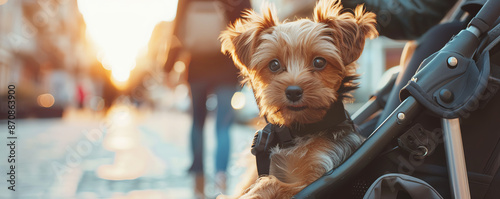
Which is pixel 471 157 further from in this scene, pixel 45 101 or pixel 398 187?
pixel 45 101

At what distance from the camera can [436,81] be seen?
1208mm

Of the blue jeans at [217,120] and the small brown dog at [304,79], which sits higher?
the small brown dog at [304,79]

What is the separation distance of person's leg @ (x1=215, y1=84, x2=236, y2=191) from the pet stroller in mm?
1793

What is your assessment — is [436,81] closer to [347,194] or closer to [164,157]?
[347,194]

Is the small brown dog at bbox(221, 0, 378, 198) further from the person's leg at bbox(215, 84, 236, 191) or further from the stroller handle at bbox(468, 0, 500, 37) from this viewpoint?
the person's leg at bbox(215, 84, 236, 191)

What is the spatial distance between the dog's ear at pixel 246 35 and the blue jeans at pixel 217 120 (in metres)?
1.59

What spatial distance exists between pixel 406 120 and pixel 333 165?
0.25m

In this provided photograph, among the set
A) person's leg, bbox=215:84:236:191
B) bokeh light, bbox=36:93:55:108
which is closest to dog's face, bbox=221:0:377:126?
person's leg, bbox=215:84:236:191

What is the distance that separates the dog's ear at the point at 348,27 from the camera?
1.20 meters

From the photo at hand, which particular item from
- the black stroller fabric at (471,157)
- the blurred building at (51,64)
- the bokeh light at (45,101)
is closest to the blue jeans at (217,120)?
the black stroller fabric at (471,157)

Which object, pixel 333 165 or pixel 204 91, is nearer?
pixel 333 165

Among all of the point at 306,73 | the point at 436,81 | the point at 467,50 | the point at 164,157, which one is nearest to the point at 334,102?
the point at 306,73

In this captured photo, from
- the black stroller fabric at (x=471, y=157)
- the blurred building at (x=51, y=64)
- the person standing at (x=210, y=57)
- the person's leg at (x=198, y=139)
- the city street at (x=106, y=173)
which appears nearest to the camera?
the black stroller fabric at (x=471, y=157)

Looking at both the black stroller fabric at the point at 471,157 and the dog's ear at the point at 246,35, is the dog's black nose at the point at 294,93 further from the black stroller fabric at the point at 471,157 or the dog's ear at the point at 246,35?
the black stroller fabric at the point at 471,157
